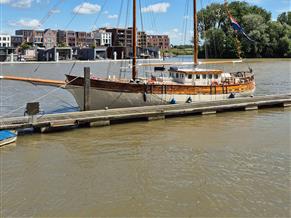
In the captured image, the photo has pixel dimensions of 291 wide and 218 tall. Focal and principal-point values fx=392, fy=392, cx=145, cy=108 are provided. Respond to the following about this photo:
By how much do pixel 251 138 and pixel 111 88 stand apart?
10595 millimetres

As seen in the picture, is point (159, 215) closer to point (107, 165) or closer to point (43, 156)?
point (107, 165)

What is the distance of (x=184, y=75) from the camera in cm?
3031

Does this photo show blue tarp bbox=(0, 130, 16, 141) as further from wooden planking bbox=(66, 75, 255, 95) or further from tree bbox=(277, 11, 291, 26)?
tree bbox=(277, 11, 291, 26)

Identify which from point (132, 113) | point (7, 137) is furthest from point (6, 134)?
point (132, 113)

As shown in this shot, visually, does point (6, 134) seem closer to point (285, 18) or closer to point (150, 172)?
point (150, 172)

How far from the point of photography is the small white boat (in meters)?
18.9

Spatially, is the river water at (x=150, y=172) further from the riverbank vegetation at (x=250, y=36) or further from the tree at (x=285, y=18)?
the tree at (x=285, y=18)

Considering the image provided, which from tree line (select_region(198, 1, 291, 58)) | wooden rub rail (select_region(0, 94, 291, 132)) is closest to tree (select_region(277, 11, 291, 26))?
tree line (select_region(198, 1, 291, 58))

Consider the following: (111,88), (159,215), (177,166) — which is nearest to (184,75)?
(111,88)

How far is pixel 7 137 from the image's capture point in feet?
63.0

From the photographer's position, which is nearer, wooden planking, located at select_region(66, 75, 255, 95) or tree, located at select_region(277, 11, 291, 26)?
wooden planking, located at select_region(66, 75, 255, 95)

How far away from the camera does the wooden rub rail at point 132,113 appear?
21.6 metres

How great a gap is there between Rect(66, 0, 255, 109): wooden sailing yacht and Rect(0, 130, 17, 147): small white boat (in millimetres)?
8030

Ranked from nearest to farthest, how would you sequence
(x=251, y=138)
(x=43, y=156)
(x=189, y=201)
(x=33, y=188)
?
(x=189, y=201) → (x=33, y=188) → (x=43, y=156) → (x=251, y=138)
